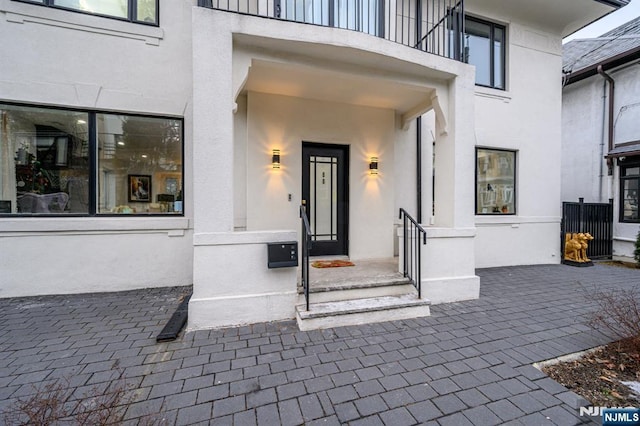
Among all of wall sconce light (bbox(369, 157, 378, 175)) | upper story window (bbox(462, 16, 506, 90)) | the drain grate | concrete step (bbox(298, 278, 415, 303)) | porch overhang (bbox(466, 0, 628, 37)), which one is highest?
porch overhang (bbox(466, 0, 628, 37))

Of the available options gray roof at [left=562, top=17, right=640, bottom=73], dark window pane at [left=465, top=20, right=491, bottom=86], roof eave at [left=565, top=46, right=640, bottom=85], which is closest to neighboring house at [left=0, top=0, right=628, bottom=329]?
dark window pane at [left=465, top=20, right=491, bottom=86]

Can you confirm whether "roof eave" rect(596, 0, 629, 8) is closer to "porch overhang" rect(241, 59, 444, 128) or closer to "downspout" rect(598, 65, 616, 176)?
"downspout" rect(598, 65, 616, 176)

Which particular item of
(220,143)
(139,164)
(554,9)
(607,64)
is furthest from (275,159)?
(607,64)

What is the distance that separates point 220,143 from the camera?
316 cm

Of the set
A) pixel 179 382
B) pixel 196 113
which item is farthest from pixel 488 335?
pixel 196 113

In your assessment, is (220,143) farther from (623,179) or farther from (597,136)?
(597,136)

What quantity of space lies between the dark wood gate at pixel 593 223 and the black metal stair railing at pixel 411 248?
18.3 ft

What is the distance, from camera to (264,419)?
1820 millimetres

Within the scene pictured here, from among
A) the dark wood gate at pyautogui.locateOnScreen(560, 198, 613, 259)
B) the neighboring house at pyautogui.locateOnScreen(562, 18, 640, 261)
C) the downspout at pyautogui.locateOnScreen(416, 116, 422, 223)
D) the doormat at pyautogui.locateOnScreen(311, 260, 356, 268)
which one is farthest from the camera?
the neighboring house at pyautogui.locateOnScreen(562, 18, 640, 261)

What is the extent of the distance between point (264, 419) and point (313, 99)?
4650 mm

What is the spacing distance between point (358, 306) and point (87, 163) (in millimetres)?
4727

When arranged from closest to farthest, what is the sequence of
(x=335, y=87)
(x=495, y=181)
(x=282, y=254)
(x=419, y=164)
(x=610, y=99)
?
1. (x=282, y=254)
2. (x=335, y=87)
3. (x=419, y=164)
4. (x=495, y=181)
5. (x=610, y=99)

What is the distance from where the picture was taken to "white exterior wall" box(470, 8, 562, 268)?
20.5 feet

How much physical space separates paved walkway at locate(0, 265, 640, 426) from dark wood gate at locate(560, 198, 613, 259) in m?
4.27
